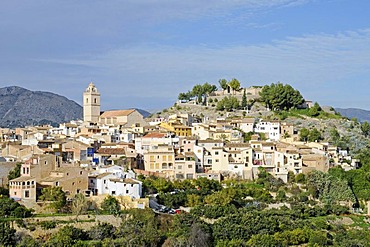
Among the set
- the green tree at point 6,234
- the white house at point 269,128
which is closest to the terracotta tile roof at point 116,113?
the white house at point 269,128

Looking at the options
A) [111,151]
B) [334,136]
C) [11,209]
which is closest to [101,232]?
[11,209]

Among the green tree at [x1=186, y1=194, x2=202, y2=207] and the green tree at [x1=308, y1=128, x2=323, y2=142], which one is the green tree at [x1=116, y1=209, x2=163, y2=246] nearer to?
the green tree at [x1=186, y1=194, x2=202, y2=207]

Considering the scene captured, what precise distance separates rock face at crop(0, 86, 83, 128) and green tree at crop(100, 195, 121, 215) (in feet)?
400

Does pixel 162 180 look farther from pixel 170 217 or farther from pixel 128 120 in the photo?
pixel 128 120

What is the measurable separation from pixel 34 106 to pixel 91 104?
386ft

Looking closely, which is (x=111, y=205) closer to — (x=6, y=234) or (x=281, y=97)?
(x=6, y=234)

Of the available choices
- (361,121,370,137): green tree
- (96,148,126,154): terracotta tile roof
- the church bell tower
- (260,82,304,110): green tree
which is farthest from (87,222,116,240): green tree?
(361,121,370,137): green tree

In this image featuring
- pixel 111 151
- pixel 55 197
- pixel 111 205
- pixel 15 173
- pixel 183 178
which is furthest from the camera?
pixel 111 151

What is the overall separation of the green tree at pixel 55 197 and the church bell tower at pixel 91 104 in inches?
964

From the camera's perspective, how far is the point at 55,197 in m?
25.2

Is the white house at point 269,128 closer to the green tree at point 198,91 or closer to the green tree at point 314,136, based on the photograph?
the green tree at point 314,136

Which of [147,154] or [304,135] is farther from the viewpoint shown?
[304,135]

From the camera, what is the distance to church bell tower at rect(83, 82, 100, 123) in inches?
1980

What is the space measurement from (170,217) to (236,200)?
449 cm
